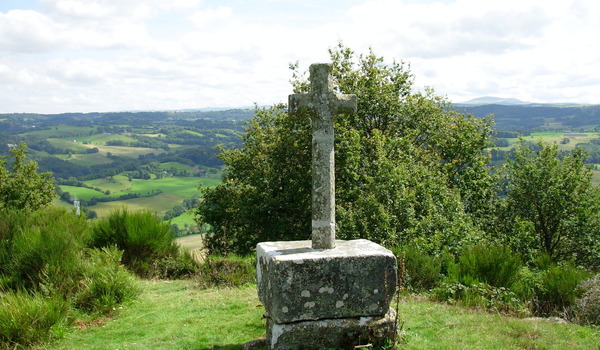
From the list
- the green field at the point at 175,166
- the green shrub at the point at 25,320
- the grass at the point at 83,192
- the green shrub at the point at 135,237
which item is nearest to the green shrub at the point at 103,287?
the green shrub at the point at 25,320

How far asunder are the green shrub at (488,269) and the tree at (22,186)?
21.5 m

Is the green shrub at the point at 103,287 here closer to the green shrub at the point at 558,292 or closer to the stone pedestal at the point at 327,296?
the stone pedestal at the point at 327,296

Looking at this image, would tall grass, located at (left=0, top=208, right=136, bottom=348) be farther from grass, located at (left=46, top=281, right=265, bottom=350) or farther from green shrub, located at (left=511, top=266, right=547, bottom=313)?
green shrub, located at (left=511, top=266, right=547, bottom=313)

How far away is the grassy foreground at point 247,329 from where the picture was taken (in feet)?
19.3

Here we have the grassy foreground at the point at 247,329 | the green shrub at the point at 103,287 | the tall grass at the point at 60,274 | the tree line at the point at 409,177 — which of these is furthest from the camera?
the tree line at the point at 409,177

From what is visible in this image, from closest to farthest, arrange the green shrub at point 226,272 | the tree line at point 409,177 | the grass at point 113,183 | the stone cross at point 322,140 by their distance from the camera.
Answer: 1. the stone cross at point 322,140
2. the green shrub at point 226,272
3. the tree line at point 409,177
4. the grass at point 113,183

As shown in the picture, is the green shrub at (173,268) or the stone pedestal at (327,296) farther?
the green shrub at (173,268)

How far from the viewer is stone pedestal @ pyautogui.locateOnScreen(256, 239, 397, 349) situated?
5.20 metres

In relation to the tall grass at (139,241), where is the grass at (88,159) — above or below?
below

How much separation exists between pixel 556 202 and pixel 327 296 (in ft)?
52.8

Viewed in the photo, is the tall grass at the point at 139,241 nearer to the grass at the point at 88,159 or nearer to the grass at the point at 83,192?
the grass at the point at 83,192

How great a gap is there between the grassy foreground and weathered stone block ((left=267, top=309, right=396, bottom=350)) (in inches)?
16.6

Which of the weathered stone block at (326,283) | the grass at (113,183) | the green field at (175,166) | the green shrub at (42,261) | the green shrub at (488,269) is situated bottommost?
the grass at (113,183)

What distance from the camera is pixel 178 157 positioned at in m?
110
